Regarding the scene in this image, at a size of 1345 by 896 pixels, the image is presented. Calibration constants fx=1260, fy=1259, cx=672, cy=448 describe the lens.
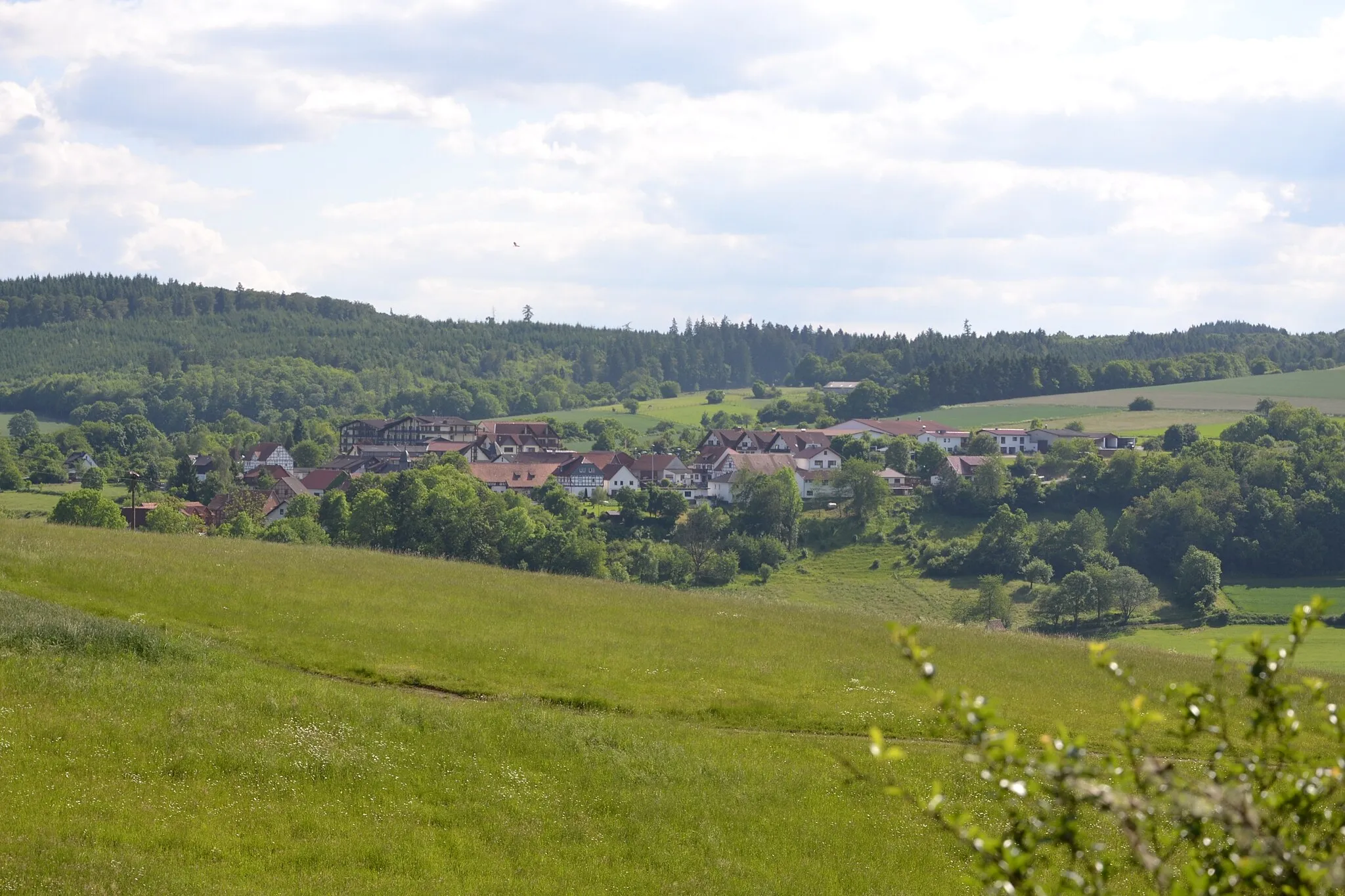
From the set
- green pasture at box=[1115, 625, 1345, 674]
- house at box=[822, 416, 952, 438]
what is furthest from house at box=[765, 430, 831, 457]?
green pasture at box=[1115, 625, 1345, 674]

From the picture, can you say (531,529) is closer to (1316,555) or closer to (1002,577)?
(1002,577)

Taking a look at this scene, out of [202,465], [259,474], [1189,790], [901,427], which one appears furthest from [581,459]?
[1189,790]

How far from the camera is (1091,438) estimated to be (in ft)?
475

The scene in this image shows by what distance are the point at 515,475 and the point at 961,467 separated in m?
49.0

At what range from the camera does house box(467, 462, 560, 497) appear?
5404 inches

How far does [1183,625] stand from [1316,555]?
25.7 m

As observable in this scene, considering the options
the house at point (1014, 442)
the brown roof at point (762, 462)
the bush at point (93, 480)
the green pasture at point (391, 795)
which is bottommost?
the bush at point (93, 480)

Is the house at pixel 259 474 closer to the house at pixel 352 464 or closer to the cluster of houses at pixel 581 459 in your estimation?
the cluster of houses at pixel 581 459

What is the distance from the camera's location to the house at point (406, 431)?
17988cm

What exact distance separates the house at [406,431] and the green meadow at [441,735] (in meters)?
146

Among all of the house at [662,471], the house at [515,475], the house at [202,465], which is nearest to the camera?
the house at [202,465]

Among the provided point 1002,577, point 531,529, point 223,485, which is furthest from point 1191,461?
point 223,485

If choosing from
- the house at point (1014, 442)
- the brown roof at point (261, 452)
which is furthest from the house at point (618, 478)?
the brown roof at point (261, 452)

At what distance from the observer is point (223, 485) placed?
416ft
